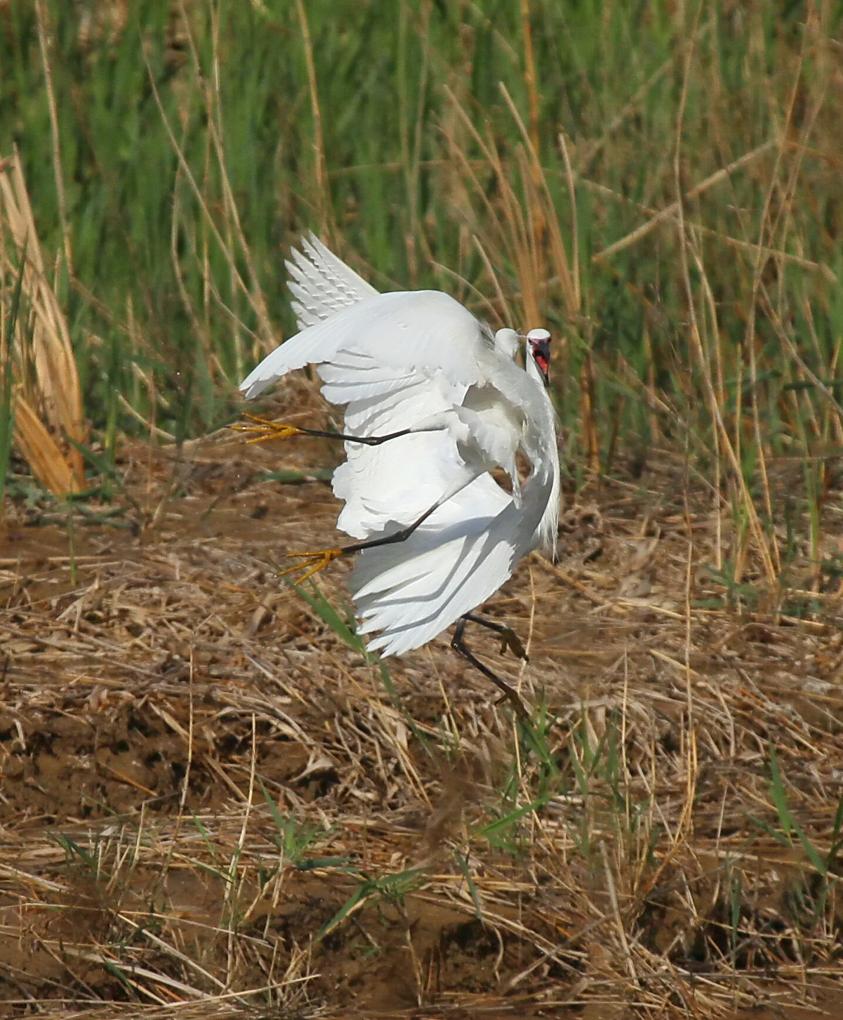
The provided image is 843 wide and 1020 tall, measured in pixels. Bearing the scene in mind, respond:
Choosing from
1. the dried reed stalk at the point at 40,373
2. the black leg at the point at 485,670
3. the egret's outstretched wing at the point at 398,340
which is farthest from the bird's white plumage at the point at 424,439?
the dried reed stalk at the point at 40,373

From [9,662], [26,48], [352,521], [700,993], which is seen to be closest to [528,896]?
[700,993]

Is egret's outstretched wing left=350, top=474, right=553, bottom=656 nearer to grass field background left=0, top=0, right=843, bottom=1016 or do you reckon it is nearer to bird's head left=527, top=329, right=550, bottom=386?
grass field background left=0, top=0, right=843, bottom=1016

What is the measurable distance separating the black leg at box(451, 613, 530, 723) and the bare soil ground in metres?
0.05

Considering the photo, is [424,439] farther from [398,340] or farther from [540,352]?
[398,340]

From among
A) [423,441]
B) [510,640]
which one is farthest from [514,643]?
[423,441]

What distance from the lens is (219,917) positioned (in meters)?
3.24

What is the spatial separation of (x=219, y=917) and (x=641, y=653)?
4.42 feet

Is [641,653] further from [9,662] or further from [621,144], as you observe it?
[621,144]

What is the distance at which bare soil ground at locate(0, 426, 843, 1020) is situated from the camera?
3.18 metres

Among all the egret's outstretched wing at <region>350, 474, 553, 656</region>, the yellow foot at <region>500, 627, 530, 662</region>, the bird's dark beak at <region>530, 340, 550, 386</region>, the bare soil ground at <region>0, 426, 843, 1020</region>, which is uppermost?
the bird's dark beak at <region>530, 340, 550, 386</region>

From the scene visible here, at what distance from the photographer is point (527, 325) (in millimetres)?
4832

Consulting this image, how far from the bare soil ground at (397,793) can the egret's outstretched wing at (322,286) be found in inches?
33.0

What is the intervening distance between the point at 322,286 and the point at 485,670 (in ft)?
3.11

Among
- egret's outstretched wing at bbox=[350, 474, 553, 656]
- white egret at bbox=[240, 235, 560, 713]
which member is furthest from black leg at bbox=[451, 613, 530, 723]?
egret's outstretched wing at bbox=[350, 474, 553, 656]
